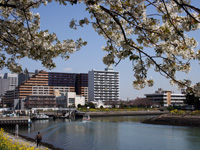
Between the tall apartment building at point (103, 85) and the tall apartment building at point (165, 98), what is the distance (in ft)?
82.8

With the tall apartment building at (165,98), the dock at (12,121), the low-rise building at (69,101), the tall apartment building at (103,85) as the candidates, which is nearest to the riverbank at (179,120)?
the dock at (12,121)

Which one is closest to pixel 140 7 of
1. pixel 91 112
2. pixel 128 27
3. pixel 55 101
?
pixel 128 27

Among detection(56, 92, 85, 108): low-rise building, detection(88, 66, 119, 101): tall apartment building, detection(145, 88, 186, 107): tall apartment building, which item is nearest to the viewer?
detection(56, 92, 85, 108): low-rise building

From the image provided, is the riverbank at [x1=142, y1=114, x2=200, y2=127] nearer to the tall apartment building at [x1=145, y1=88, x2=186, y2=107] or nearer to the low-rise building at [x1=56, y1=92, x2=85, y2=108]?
the low-rise building at [x1=56, y1=92, x2=85, y2=108]

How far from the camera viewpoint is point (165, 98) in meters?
165

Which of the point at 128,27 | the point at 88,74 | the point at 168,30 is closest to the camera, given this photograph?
the point at 168,30

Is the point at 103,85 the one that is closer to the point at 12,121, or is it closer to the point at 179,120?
the point at 12,121

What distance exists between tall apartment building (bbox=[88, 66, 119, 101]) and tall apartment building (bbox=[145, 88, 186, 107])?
25228 mm

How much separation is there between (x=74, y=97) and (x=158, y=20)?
13012 cm

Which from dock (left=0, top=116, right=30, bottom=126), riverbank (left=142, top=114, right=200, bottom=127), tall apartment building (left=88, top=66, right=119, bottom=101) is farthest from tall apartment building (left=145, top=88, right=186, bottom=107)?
dock (left=0, top=116, right=30, bottom=126)

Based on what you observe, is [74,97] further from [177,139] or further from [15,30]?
[15,30]

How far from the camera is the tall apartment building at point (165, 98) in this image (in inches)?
6491

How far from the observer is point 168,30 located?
597 cm

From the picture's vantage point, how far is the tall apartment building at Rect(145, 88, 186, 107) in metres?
165
